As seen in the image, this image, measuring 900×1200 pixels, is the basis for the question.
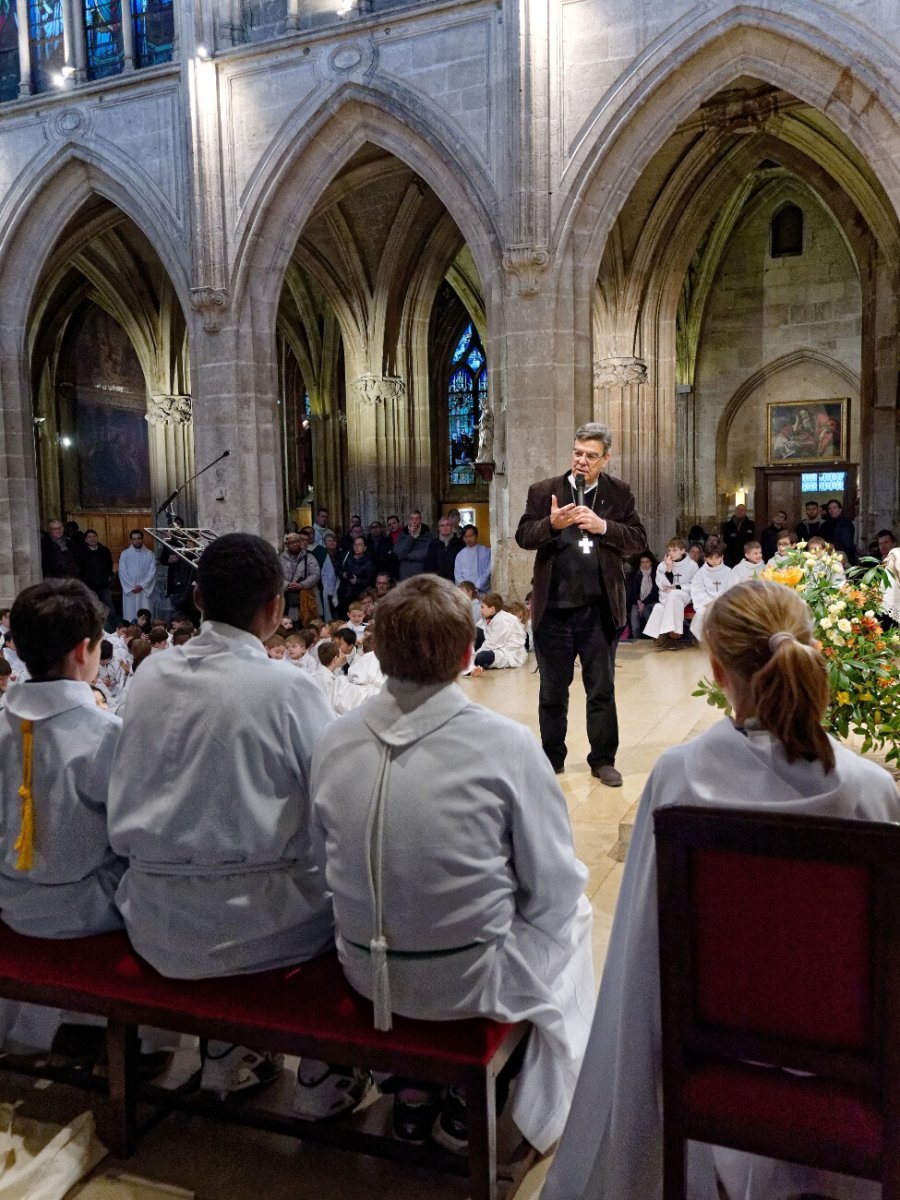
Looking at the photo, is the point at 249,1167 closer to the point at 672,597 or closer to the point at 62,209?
the point at 672,597

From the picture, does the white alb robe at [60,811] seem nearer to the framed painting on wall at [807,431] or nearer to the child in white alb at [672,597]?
the child in white alb at [672,597]

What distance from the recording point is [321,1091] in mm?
2244

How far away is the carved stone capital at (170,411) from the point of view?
18.7 metres

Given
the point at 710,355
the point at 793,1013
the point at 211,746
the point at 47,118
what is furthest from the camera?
the point at 710,355

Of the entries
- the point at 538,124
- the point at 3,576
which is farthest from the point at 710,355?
the point at 3,576

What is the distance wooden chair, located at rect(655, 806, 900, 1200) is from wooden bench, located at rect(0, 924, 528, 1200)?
0.40 m

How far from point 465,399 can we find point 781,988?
22.5 meters

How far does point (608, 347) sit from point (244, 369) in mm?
6194

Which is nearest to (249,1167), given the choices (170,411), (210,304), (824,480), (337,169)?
(210,304)

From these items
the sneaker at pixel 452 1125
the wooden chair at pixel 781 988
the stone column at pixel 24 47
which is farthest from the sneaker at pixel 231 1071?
the stone column at pixel 24 47

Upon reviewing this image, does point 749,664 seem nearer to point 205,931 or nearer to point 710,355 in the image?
point 205,931

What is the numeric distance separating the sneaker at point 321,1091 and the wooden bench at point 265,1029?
0.18 ft

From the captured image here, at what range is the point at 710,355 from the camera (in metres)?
18.9

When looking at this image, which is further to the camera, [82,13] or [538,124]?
[82,13]
